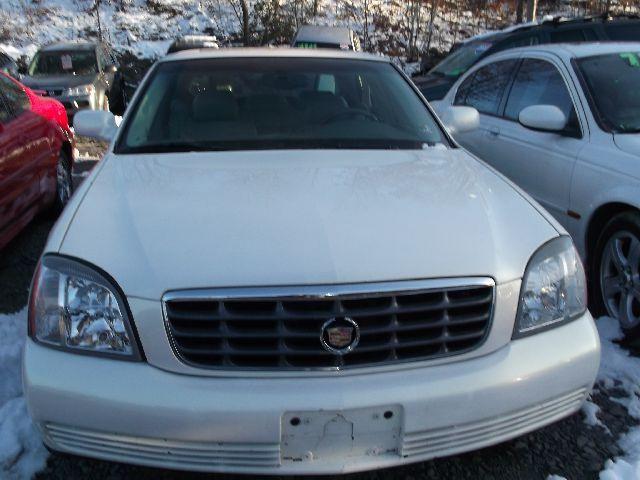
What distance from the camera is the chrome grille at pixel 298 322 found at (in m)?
2.02

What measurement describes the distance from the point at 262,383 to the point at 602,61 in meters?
3.54

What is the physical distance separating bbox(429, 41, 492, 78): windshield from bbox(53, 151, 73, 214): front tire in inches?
220

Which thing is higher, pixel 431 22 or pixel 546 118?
pixel 546 118

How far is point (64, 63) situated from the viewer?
42.0 feet

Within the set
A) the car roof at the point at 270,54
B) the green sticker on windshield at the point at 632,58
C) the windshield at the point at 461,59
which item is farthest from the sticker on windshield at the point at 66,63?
the green sticker on windshield at the point at 632,58

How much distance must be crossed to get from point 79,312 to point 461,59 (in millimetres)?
8688

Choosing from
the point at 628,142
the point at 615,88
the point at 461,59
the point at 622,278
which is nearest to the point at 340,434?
the point at 622,278

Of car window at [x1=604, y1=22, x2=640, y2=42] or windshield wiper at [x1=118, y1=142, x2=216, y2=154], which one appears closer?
windshield wiper at [x1=118, y1=142, x2=216, y2=154]

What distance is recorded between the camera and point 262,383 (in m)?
2.01

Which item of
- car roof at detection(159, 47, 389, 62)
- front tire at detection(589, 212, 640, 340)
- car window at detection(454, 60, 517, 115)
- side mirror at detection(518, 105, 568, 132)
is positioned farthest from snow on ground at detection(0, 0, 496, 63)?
front tire at detection(589, 212, 640, 340)

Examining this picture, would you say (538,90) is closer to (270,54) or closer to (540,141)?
(540,141)

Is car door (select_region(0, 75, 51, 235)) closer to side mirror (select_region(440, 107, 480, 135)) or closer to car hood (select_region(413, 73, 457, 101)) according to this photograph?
side mirror (select_region(440, 107, 480, 135))

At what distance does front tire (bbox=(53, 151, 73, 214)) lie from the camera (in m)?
5.78

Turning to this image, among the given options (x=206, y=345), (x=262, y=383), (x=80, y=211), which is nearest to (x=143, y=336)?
(x=206, y=345)
